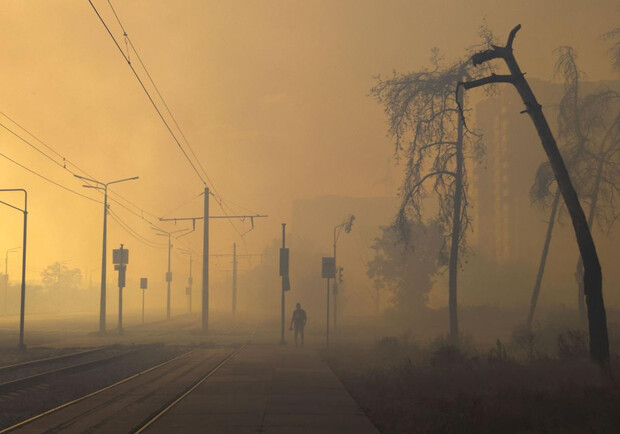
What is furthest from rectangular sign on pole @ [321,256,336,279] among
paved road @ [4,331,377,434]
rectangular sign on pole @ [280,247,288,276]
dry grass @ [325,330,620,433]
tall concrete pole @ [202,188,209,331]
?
tall concrete pole @ [202,188,209,331]

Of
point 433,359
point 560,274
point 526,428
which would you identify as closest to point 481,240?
point 560,274

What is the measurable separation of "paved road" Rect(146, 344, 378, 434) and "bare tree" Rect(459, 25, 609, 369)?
228 inches

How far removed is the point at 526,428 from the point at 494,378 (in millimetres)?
4618

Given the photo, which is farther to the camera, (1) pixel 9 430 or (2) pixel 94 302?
(2) pixel 94 302

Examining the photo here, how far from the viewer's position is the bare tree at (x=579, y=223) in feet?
50.7

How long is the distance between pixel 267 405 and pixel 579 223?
8291mm

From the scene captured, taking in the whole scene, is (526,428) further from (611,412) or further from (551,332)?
(551,332)

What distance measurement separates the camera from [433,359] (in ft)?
62.5

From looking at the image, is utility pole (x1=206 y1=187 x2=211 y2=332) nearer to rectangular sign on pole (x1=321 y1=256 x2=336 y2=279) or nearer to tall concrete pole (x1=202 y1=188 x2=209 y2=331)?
tall concrete pole (x1=202 y1=188 x2=209 y2=331)

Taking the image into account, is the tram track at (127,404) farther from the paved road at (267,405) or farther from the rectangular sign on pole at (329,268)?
the rectangular sign on pole at (329,268)

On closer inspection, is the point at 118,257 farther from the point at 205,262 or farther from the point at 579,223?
the point at 579,223

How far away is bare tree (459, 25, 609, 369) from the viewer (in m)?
15.5

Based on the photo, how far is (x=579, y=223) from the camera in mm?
15930

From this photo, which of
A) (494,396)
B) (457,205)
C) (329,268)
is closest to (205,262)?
(329,268)
